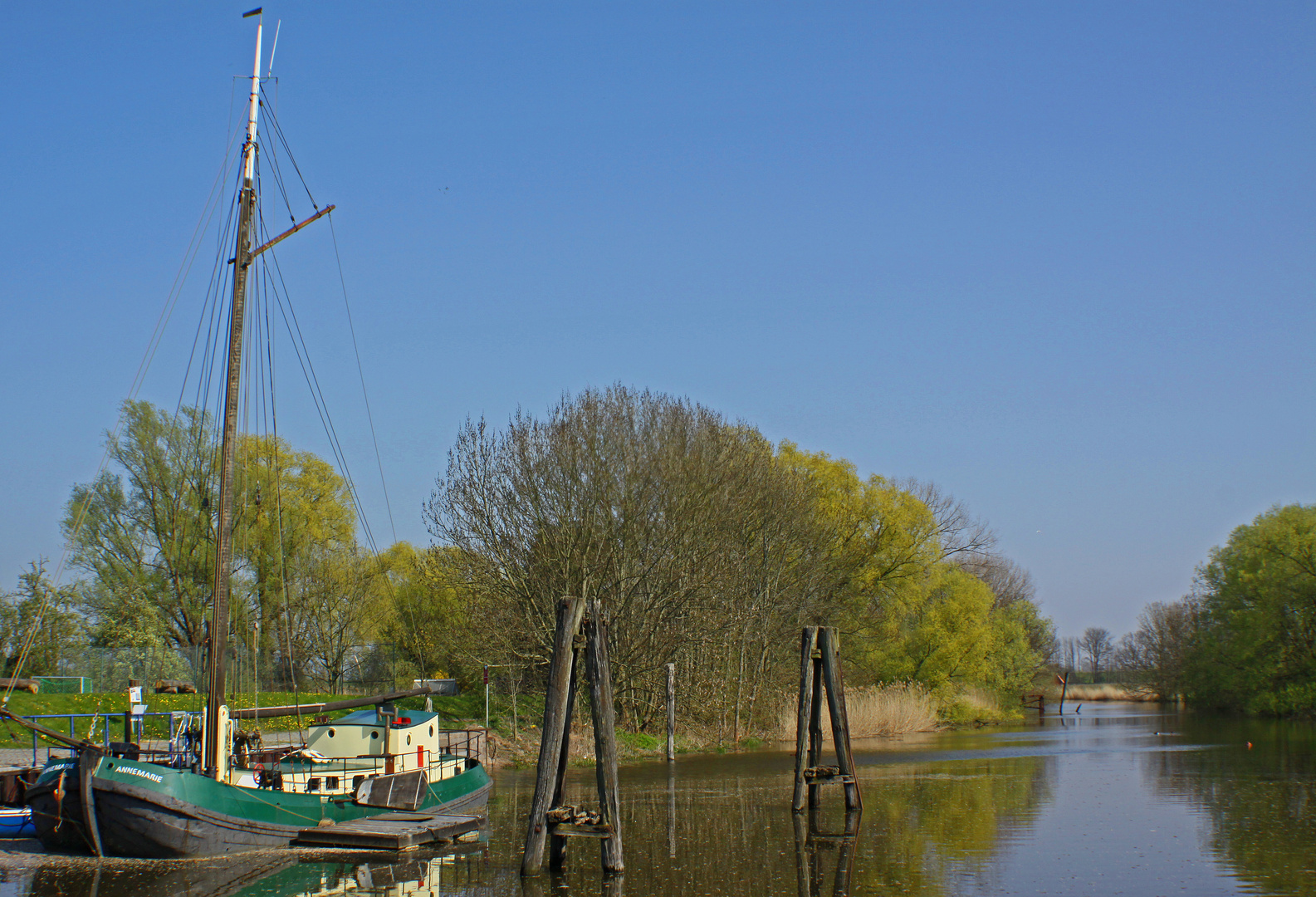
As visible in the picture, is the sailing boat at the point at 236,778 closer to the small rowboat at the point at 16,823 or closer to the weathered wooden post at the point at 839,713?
the small rowboat at the point at 16,823

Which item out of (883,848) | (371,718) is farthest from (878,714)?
(883,848)

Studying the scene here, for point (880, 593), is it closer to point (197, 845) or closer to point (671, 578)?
point (671, 578)

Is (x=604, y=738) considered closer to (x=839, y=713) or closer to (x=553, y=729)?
(x=553, y=729)

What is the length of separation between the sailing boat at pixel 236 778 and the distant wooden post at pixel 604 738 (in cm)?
639

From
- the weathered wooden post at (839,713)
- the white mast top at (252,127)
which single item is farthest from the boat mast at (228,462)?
the weathered wooden post at (839,713)

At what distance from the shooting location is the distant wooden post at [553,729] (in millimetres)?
14391

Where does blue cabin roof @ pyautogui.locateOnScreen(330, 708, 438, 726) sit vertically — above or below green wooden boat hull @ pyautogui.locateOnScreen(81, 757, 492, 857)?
above

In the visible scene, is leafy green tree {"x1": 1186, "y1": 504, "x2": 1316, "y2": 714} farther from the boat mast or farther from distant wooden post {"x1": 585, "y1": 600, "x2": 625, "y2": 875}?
the boat mast

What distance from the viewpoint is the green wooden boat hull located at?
52.5ft

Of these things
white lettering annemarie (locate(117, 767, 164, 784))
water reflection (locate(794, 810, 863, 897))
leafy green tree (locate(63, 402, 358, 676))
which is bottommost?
water reflection (locate(794, 810, 863, 897))

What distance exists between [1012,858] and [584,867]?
20.9 ft

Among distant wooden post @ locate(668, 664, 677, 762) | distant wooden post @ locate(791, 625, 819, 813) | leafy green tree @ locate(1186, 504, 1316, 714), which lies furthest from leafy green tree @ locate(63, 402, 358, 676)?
leafy green tree @ locate(1186, 504, 1316, 714)

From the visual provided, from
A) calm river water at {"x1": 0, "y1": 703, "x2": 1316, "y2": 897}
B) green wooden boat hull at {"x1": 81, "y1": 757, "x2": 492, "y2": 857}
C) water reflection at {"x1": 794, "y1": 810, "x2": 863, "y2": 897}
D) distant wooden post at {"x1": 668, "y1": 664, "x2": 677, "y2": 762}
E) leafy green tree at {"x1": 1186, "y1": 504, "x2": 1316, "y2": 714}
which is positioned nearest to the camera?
water reflection at {"x1": 794, "y1": 810, "x2": 863, "y2": 897}

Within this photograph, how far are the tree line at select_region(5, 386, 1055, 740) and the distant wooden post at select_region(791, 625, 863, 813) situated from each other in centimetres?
1119
